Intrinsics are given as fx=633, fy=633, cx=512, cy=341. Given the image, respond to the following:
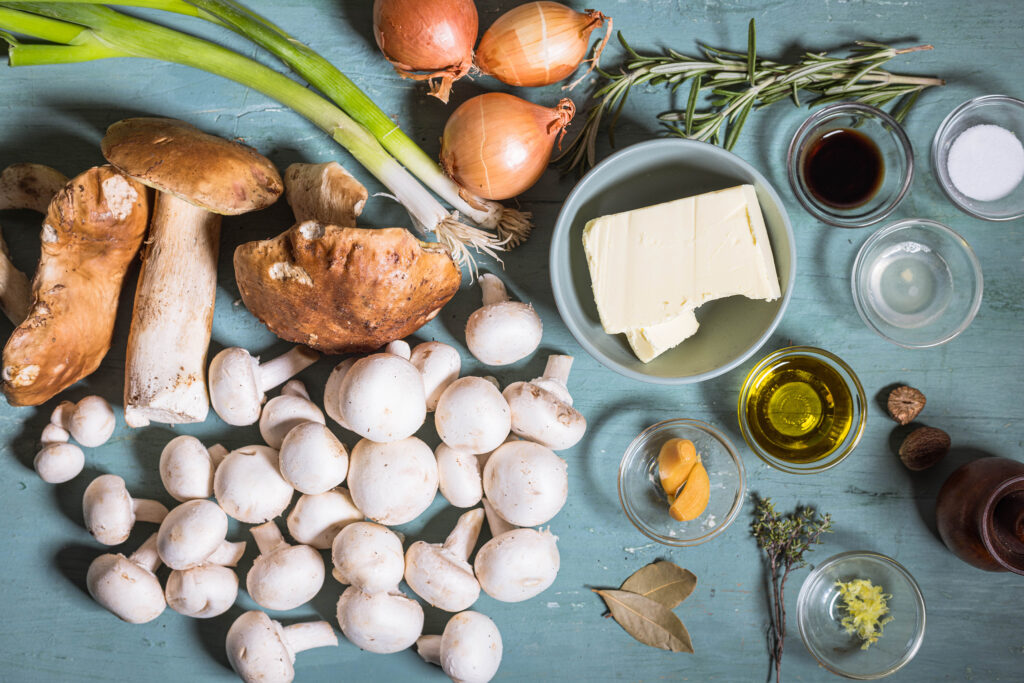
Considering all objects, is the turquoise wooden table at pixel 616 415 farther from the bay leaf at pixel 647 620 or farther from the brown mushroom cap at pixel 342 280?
the brown mushroom cap at pixel 342 280

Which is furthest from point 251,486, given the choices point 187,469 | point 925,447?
point 925,447

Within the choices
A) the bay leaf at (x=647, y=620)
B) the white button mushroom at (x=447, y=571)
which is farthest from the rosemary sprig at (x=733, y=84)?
the bay leaf at (x=647, y=620)

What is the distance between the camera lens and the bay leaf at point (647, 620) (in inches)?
52.2

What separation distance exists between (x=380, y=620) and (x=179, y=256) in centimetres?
82

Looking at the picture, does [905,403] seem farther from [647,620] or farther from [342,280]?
[342,280]

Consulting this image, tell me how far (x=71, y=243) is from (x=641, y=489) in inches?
48.9

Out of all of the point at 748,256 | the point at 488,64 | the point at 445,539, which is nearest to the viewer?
the point at 748,256

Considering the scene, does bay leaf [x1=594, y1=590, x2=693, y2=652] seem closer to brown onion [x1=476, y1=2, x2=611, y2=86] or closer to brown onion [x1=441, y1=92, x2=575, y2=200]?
brown onion [x1=441, y1=92, x2=575, y2=200]

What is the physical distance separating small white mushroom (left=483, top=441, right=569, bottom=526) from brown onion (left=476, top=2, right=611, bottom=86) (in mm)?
744

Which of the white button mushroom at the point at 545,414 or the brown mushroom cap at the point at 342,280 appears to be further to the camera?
the white button mushroom at the point at 545,414

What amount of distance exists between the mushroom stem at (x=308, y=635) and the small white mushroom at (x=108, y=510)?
39 cm

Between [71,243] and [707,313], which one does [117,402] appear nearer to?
[71,243]

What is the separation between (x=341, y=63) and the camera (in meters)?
1.37

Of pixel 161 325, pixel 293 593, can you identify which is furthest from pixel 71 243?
pixel 293 593
